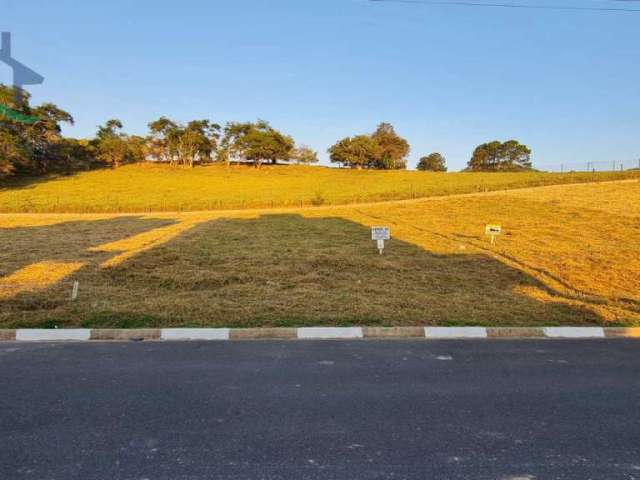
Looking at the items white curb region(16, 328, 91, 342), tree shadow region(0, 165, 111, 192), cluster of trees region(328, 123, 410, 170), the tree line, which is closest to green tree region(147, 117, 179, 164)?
the tree line

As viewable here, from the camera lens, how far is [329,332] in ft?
18.3

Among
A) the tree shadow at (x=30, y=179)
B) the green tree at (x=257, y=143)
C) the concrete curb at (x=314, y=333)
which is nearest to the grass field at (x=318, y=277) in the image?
the concrete curb at (x=314, y=333)

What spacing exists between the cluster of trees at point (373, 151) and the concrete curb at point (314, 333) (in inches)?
2761

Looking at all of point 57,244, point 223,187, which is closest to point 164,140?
point 223,187

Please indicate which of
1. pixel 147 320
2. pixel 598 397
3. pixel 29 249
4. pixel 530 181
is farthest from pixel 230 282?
pixel 530 181

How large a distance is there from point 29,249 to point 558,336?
13.6m

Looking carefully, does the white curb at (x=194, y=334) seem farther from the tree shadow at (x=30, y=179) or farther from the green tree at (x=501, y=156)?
the green tree at (x=501, y=156)

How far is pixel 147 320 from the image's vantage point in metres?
5.95

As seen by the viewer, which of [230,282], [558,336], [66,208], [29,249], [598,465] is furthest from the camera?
[66,208]

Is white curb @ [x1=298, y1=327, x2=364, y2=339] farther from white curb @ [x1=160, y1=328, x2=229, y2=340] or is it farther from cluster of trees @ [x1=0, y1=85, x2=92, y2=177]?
cluster of trees @ [x1=0, y1=85, x2=92, y2=177]

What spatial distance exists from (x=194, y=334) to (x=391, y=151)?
3034 inches

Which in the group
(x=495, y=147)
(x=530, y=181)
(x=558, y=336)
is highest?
(x=495, y=147)

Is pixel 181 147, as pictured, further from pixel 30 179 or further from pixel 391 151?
pixel 391 151

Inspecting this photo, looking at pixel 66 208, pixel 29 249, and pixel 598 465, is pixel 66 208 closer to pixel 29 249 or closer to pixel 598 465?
pixel 29 249
